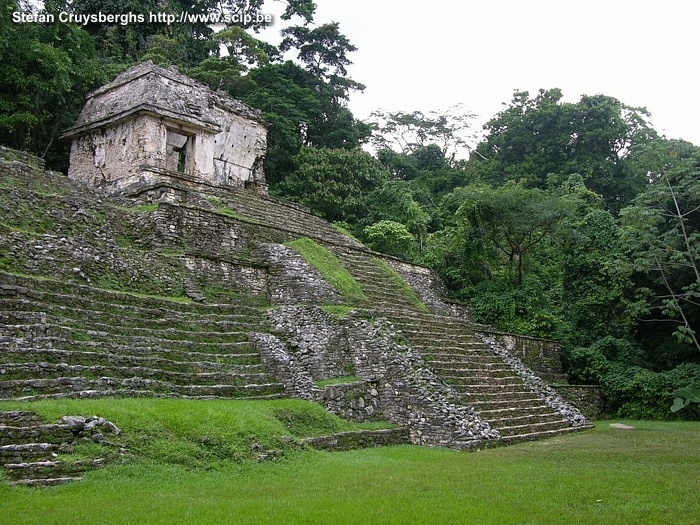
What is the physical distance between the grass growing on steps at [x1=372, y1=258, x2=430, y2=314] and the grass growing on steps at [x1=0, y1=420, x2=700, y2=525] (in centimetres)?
754

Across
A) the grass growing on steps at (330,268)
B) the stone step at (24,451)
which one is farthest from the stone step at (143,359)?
→ the grass growing on steps at (330,268)

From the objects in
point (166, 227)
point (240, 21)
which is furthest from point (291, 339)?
point (240, 21)

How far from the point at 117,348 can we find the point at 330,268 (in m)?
6.45

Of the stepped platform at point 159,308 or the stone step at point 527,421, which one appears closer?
the stepped platform at point 159,308

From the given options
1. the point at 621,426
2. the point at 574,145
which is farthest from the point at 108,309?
the point at 574,145

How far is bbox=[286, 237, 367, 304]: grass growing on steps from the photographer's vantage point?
46.1 ft

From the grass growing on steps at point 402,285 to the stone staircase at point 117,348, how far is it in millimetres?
6037

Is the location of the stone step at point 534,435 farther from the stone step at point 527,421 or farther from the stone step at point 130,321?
the stone step at point 130,321

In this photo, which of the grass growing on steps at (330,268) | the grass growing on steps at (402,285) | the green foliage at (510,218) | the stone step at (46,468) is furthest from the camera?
the green foliage at (510,218)

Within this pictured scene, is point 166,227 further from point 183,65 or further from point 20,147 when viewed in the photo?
point 183,65

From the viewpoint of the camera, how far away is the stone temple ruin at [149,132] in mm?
17844

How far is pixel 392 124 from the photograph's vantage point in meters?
41.4

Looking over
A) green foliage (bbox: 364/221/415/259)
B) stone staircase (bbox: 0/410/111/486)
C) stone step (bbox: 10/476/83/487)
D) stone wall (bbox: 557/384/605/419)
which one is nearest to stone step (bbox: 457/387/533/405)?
stone wall (bbox: 557/384/605/419)

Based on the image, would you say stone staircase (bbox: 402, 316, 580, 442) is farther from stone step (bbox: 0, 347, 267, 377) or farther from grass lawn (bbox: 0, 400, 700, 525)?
stone step (bbox: 0, 347, 267, 377)
